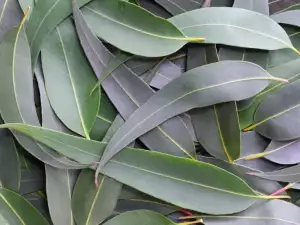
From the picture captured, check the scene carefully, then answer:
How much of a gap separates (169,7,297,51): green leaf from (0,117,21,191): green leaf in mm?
245

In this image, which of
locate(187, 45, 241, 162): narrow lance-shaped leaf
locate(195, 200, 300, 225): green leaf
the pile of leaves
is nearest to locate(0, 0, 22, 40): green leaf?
the pile of leaves

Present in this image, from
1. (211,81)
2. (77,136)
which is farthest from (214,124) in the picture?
(77,136)

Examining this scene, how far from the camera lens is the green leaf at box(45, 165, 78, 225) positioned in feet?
1.90

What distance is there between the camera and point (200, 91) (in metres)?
0.55

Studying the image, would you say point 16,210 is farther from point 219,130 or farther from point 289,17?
point 289,17

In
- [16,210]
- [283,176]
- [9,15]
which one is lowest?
[16,210]

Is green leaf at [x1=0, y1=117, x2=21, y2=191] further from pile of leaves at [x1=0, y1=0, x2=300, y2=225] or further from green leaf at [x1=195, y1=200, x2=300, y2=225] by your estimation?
green leaf at [x1=195, y1=200, x2=300, y2=225]

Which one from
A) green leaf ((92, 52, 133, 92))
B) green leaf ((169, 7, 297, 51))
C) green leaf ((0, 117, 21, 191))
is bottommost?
green leaf ((0, 117, 21, 191))

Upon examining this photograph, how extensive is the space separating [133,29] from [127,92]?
0.08 m

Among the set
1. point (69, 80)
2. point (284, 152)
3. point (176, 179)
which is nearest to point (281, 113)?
point (284, 152)

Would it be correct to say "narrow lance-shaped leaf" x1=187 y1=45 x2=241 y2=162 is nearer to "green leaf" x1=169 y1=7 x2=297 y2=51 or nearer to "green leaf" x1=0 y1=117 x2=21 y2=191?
"green leaf" x1=169 y1=7 x2=297 y2=51

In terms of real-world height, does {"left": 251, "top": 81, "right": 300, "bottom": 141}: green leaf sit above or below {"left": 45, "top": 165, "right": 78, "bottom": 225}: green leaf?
above

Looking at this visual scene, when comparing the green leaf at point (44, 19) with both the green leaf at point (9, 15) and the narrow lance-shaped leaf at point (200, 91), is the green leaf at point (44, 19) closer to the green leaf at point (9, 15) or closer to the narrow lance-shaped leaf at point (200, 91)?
the green leaf at point (9, 15)

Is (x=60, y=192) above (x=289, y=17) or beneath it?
beneath
